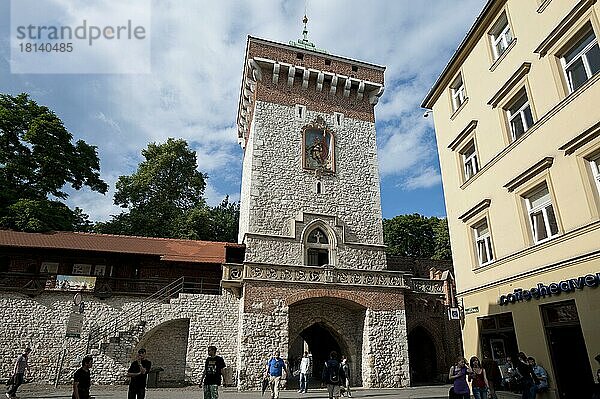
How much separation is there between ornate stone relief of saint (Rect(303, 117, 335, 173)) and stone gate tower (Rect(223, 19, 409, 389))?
59 mm

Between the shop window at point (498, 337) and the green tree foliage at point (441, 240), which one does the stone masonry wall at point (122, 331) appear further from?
the green tree foliage at point (441, 240)

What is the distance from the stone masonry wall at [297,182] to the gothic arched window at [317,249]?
3.87 feet

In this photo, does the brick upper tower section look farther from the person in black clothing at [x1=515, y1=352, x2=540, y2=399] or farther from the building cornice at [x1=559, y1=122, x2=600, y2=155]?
the person in black clothing at [x1=515, y1=352, x2=540, y2=399]

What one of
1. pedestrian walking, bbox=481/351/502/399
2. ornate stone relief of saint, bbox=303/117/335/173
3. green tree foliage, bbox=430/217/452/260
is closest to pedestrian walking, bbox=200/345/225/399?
pedestrian walking, bbox=481/351/502/399

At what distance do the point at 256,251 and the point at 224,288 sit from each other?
7.41 ft

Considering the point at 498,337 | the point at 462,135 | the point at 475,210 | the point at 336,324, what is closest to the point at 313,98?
the point at 462,135

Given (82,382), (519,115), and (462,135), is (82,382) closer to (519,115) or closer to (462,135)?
(519,115)

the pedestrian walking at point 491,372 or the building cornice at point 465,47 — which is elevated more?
the building cornice at point 465,47

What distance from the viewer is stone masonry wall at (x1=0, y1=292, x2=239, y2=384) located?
1638 centimetres

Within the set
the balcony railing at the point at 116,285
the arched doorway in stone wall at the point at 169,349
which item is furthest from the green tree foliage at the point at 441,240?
the arched doorway in stone wall at the point at 169,349

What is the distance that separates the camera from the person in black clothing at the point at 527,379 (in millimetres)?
8086

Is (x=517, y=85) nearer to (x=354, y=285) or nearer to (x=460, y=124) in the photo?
(x=460, y=124)

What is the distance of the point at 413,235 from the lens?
4306 cm

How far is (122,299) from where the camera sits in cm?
1777
